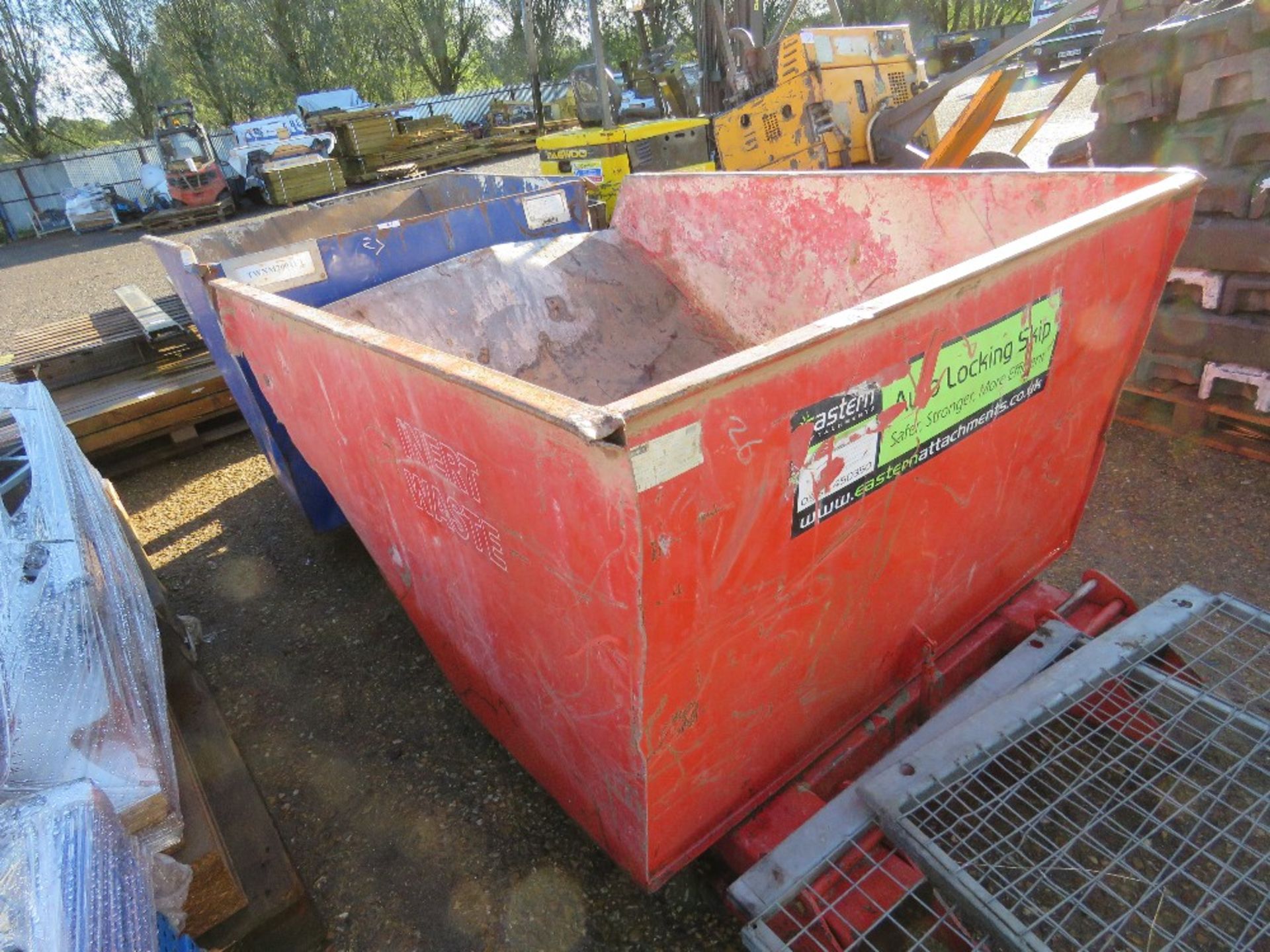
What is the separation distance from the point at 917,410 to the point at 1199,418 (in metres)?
2.69

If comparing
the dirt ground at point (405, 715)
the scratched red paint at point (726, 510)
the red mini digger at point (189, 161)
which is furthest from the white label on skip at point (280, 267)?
the red mini digger at point (189, 161)

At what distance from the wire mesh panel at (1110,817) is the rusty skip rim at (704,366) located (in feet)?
3.46

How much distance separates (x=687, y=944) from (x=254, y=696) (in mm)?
1979

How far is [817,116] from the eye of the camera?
19.4ft

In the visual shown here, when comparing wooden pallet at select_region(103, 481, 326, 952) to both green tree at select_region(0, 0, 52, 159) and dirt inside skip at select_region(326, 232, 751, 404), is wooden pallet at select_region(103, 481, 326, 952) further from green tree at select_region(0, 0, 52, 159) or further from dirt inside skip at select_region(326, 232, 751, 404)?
green tree at select_region(0, 0, 52, 159)

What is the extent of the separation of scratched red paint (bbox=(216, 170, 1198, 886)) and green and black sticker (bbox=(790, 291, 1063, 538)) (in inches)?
1.4

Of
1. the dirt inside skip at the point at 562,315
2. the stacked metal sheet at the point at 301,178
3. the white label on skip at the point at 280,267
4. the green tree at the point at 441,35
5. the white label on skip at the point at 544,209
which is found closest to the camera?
the white label on skip at the point at 280,267

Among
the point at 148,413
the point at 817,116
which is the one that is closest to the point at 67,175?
the point at 148,413

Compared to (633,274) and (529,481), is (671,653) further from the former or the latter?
(633,274)

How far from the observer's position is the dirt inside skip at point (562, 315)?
3211 millimetres

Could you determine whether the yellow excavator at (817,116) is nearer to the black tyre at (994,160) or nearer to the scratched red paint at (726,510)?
the black tyre at (994,160)

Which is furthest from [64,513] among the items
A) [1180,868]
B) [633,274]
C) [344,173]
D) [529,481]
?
[344,173]

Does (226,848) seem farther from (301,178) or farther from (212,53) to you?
(212,53)

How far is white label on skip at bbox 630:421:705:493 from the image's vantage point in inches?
45.0
